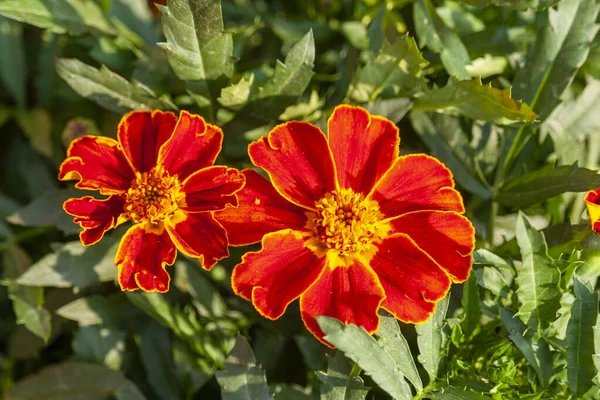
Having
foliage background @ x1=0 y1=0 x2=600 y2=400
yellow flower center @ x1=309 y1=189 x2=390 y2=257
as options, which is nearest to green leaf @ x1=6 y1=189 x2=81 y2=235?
foliage background @ x1=0 y1=0 x2=600 y2=400

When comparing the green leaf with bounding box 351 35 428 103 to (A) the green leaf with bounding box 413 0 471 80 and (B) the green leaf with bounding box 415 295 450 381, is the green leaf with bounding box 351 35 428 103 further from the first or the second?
(B) the green leaf with bounding box 415 295 450 381

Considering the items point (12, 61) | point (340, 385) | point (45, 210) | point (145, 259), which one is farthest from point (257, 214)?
point (12, 61)

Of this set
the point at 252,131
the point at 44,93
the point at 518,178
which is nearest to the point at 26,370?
the point at 44,93

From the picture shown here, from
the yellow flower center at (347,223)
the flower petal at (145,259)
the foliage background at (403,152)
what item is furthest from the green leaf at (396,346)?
the flower petal at (145,259)

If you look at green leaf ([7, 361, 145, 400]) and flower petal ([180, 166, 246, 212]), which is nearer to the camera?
flower petal ([180, 166, 246, 212])

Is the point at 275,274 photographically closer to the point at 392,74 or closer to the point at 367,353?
the point at 367,353
